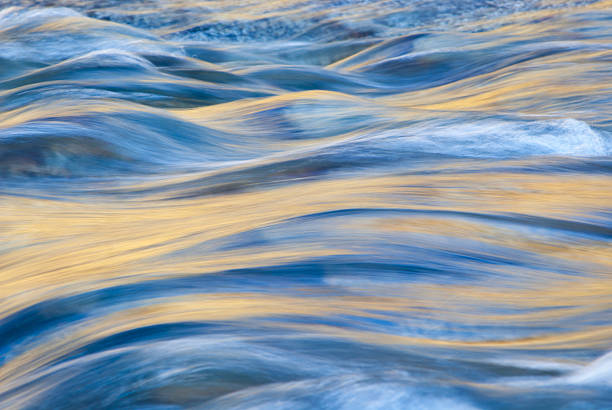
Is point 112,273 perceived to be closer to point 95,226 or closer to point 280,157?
point 95,226

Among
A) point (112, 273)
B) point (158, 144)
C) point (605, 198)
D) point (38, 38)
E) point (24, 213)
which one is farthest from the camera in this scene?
point (38, 38)

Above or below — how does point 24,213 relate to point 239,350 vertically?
below

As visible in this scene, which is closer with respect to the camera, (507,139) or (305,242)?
(305,242)

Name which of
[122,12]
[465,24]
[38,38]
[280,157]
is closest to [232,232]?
[280,157]

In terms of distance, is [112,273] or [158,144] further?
[158,144]

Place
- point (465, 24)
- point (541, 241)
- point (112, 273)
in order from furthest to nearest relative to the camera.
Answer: point (465, 24) < point (541, 241) < point (112, 273)

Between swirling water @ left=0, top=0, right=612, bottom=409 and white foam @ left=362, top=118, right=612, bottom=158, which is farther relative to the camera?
white foam @ left=362, top=118, right=612, bottom=158

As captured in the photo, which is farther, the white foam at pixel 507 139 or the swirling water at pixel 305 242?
the white foam at pixel 507 139
